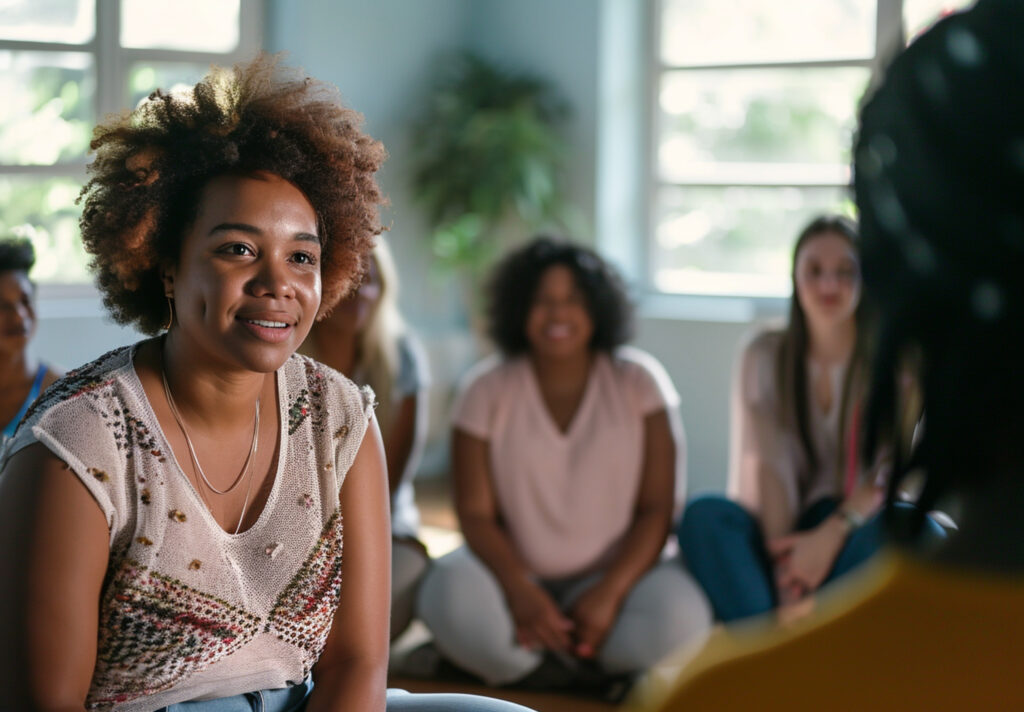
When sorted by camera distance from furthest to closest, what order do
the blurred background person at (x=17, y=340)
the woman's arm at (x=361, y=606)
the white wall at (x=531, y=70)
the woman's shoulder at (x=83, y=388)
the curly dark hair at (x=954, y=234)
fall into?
the white wall at (x=531, y=70), the blurred background person at (x=17, y=340), the woman's arm at (x=361, y=606), the woman's shoulder at (x=83, y=388), the curly dark hair at (x=954, y=234)

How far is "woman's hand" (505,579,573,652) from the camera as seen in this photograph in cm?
301

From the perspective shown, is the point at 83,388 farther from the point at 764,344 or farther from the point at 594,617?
the point at 764,344

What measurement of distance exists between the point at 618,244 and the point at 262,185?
4.23m

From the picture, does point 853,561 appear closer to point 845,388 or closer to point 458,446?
point 845,388

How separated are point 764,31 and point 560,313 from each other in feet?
8.93

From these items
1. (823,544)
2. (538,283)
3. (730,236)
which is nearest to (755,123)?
(730,236)

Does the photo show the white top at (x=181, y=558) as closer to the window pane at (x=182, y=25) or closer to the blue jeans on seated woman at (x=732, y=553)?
the blue jeans on seated woman at (x=732, y=553)

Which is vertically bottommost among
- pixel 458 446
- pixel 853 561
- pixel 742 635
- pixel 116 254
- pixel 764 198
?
pixel 853 561

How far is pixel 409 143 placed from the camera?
5.63 m

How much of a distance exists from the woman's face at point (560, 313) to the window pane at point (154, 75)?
82.9 inches

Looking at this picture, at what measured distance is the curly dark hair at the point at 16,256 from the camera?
2443 millimetres

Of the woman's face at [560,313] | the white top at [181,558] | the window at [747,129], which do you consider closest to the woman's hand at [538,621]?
the woman's face at [560,313]

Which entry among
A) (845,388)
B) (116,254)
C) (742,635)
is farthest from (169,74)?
(742,635)

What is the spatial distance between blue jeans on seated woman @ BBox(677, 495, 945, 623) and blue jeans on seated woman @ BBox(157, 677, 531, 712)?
157 cm
